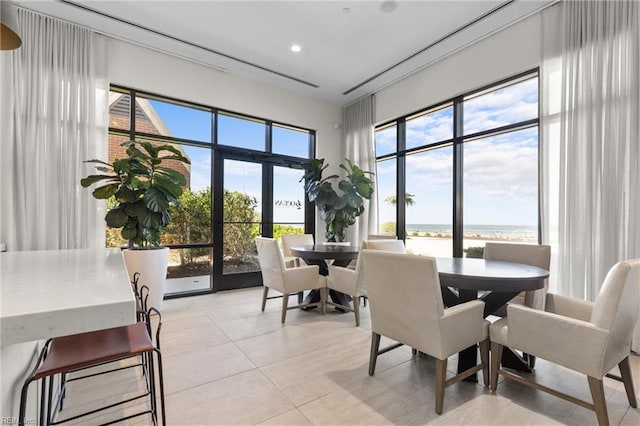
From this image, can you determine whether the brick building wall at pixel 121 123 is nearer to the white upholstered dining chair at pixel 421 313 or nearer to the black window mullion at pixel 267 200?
the black window mullion at pixel 267 200

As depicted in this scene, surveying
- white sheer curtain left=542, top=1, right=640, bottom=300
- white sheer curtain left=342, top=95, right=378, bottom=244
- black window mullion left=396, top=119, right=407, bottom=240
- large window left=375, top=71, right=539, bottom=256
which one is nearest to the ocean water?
large window left=375, top=71, right=539, bottom=256

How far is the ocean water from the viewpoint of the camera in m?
3.74

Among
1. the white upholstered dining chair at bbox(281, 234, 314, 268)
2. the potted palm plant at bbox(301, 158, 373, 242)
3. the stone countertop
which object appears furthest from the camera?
the potted palm plant at bbox(301, 158, 373, 242)

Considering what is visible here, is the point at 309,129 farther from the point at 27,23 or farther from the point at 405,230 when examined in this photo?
the point at 27,23

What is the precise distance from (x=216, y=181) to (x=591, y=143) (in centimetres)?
487

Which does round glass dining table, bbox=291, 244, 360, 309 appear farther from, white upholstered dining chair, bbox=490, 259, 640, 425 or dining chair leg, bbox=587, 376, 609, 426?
dining chair leg, bbox=587, 376, 609, 426

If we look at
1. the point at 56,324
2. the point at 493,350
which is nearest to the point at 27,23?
the point at 56,324

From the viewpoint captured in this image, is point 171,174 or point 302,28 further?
point 302,28

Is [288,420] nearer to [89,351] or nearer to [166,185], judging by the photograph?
[89,351]

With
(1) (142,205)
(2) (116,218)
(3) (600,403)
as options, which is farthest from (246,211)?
(3) (600,403)

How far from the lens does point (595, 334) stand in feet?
5.31

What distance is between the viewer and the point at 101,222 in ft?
12.7

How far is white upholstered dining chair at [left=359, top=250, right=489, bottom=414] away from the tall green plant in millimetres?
2638

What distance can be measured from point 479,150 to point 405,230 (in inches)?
70.1
